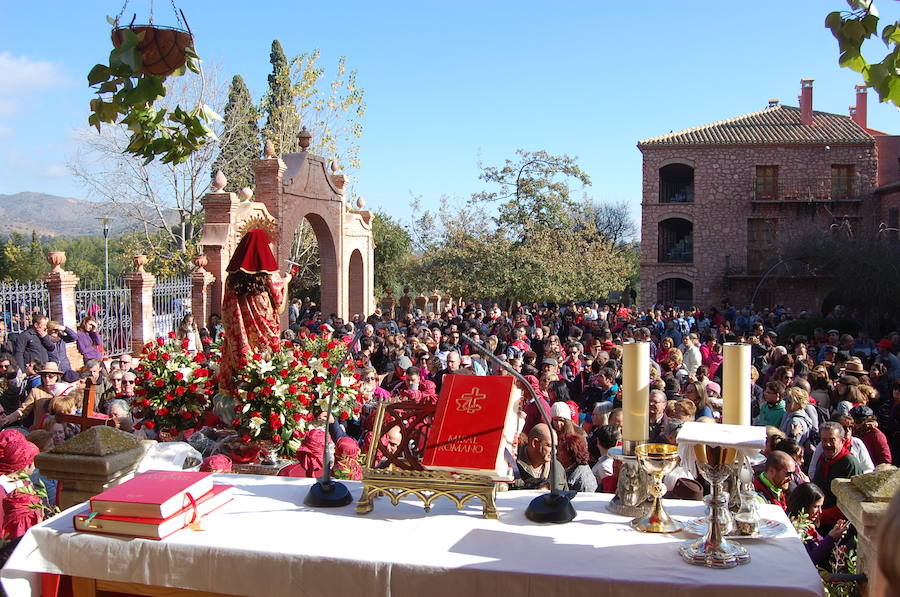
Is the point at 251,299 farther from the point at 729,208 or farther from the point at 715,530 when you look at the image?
the point at 729,208

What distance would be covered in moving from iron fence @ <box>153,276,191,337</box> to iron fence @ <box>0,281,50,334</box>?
2.35 metres

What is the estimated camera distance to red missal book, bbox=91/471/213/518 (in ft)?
8.65

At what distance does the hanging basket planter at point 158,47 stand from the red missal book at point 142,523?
172 cm

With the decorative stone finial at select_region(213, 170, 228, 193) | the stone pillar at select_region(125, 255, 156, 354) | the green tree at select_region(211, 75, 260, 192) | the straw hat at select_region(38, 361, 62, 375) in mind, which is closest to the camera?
the straw hat at select_region(38, 361, 62, 375)

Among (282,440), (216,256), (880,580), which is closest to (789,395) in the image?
(282,440)

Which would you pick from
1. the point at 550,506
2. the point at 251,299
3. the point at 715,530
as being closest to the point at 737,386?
the point at 715,530

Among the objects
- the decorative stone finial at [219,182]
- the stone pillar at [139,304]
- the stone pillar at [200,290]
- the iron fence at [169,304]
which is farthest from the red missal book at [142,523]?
the decorative stone finial at [219,182]

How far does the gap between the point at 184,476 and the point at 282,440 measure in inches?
99.7

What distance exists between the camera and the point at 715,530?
7.88 feet

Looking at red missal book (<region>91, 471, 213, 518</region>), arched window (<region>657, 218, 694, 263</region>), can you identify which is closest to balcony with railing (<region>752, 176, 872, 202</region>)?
arched window (<region>657, 218, 694, 263</region>)

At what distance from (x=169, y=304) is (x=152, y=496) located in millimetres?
15009

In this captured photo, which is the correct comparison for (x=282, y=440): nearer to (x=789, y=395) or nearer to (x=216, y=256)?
(x=789, y=395)

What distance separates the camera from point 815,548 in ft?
13.2

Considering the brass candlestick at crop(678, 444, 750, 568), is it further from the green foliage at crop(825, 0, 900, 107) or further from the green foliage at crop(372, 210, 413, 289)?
the green foliage at crop(372, 210, 413, 289)
